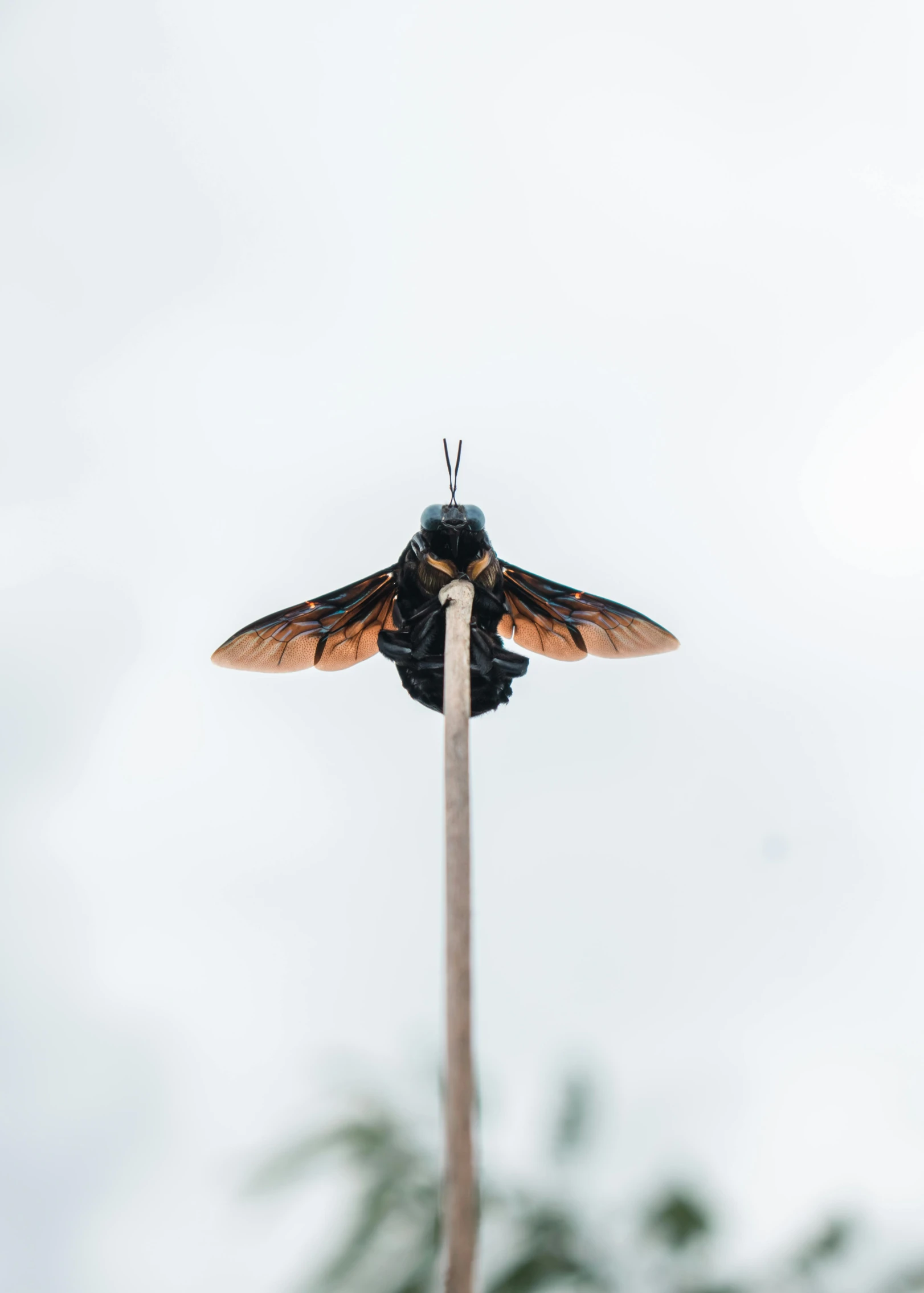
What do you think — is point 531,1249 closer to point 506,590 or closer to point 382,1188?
point 382,1188

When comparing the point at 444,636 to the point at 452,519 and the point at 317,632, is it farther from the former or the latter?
the point at 317,632

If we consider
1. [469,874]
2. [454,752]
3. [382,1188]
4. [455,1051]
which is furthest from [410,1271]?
[454,752]

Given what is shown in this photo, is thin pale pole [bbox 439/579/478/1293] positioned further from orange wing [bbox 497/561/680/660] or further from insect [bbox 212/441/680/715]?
orange wing [bbox 497/561/680/660]

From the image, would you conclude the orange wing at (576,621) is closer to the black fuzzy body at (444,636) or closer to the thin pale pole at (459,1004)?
the black fuzzy body at (444,636)

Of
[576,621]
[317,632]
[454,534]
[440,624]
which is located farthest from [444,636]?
[576,621]

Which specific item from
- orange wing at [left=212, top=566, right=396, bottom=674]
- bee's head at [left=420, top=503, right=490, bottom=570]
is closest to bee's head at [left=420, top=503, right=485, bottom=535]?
bee's head at [left=420, top=503, right=490, bottom=570]
